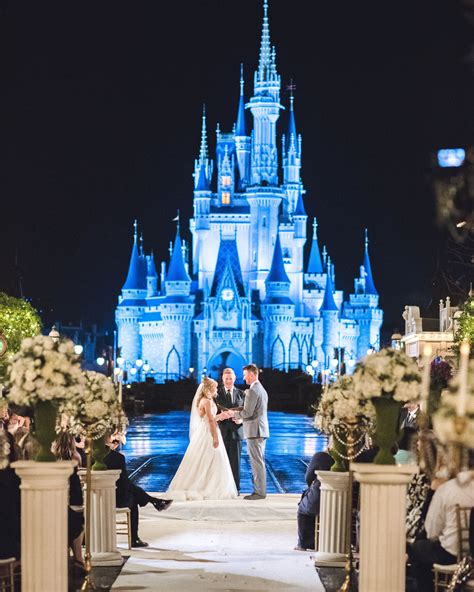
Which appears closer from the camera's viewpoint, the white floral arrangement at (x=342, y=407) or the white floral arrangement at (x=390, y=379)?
the white floral arrangement at (x=390, y=379)

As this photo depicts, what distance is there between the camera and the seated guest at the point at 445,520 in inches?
322

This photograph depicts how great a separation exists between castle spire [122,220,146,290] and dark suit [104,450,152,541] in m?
103

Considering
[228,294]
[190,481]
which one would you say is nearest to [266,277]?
[228,294]

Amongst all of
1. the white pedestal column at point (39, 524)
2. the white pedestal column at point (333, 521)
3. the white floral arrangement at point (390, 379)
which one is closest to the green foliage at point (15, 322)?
the white pedestal column at point (333, 521)

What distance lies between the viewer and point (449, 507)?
27.1 ft

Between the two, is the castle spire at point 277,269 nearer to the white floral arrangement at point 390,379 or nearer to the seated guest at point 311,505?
the seated guest at point 311,505

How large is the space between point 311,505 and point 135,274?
346ft

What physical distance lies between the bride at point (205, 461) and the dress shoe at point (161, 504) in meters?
1.74

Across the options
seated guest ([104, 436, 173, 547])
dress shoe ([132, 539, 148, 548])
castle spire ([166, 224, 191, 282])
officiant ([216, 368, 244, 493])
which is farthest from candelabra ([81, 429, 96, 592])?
castle spire ([166, 224, 191, 282])

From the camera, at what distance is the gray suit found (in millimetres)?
16094

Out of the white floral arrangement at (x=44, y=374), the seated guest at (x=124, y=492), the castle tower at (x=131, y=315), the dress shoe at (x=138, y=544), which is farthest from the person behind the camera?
the castle tower at (x=131, y=315)

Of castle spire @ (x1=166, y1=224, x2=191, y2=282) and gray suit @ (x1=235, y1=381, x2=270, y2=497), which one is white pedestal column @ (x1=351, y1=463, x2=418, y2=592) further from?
castle spire @ (x1=166, y1=224, x2=191, y2=282)

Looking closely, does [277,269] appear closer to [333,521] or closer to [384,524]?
[333,521]


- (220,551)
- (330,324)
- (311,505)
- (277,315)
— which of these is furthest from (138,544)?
(330,324)
